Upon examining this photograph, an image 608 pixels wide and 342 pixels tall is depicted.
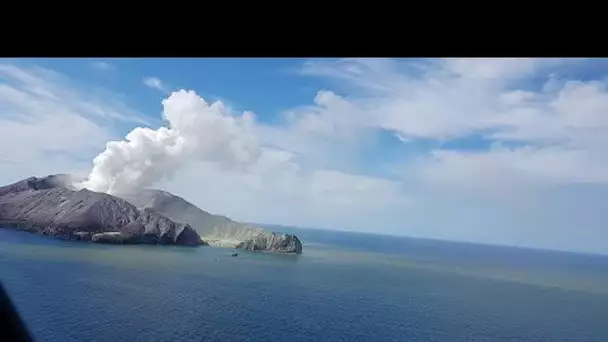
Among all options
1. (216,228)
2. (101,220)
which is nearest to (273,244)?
(216,228)

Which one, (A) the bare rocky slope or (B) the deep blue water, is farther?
(A) the bare rocky slope

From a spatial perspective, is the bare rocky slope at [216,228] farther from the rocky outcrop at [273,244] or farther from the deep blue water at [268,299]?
the deep blue water at [268,299]

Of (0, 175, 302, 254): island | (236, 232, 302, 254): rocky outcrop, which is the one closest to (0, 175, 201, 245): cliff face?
(0, 175, 302, 254): island

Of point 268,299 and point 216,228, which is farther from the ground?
point 216,228

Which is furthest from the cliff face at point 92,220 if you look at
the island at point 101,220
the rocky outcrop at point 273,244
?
the rocky outcrop at point 273,244

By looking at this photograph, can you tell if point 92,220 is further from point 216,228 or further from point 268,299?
point 268,299

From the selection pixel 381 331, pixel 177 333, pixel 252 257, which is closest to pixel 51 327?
pixel 177 333

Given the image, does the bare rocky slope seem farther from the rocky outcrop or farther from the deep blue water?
the deep blue water

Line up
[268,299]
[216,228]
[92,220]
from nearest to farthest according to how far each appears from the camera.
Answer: [268,299], [92,220], [216,228]
